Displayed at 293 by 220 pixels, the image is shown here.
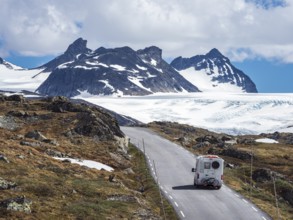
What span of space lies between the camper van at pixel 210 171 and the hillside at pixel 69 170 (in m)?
5.35

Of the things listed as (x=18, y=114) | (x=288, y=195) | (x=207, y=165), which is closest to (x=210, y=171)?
(x=207, y=165)

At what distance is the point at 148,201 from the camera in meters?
41.3

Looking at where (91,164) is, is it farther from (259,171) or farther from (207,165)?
(259,171)

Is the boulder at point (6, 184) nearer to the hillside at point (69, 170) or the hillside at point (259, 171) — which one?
the hillside at point (69, 170)

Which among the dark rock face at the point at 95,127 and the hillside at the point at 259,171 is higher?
the dark rock face at the point at 95,127

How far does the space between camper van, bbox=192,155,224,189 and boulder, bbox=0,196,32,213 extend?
23.8m

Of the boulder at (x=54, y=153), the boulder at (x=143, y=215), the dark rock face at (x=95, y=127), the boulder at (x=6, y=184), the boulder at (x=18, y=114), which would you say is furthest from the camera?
the boulder at (x=18, y=114)

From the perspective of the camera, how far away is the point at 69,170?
1795 inches

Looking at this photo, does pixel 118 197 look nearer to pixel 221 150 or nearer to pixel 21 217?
pixel 21 217

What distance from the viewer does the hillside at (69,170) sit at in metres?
31.4

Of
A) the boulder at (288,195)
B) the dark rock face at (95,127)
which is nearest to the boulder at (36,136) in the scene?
the dark rock face at (95,127)

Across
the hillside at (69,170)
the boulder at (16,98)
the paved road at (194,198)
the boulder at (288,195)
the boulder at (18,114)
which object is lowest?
the boulder at (288,195)

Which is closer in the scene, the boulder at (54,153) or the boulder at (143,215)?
the boulder at (143,215)

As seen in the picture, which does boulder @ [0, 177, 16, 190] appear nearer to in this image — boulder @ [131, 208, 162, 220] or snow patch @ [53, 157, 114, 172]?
boulder @ [131, 208, 162, 220]
